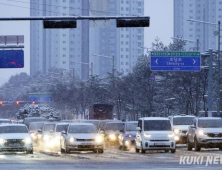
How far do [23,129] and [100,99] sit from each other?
211 feet

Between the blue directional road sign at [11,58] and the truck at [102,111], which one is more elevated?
the blue directional road sign at [11,58]

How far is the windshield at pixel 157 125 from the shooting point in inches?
1676

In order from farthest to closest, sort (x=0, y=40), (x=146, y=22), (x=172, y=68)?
(x=172, y=68), (x=0, y=40), (x=146, y=22)

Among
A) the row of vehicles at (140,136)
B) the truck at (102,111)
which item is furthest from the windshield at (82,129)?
the truck at (102,111)

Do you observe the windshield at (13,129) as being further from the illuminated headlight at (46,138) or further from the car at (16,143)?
the illuminated headlight at (46,138)

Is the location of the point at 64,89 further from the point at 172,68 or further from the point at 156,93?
the point at 172,68

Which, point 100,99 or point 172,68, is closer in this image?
point 172,68

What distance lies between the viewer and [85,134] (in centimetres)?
4244

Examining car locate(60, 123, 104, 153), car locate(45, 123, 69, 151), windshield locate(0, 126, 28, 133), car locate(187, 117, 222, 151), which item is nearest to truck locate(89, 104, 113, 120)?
car locate(45, 123, 69, 151)

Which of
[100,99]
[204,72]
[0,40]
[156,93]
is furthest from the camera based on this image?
[100,99]

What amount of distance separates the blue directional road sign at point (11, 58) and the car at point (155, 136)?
29.4m

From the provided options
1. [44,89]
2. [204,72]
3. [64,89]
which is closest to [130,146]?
[204,72]

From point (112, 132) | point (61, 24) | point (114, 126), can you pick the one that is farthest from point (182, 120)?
point (61, 24)

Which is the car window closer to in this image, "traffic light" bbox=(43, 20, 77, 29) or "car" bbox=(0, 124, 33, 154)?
"car" bbox=(0, 124, 33, 154)
